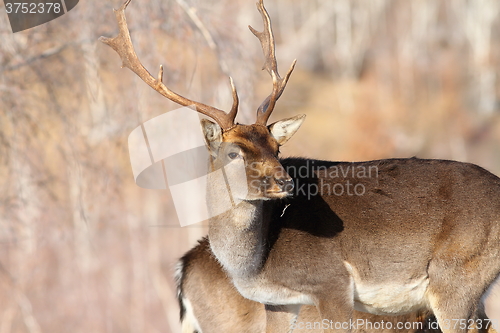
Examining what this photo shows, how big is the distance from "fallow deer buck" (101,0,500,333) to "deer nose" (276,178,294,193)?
0.28m

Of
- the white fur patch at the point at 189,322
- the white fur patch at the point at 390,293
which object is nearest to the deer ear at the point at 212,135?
the white fur patch at the point at 390,293

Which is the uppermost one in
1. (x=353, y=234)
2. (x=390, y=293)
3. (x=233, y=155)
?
(x=233, y=155)

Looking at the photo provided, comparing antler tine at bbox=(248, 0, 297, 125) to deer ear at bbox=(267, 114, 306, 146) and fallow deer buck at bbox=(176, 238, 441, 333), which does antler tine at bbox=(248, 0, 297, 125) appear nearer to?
deer ear at bbox=(267, 114, 306, 146)

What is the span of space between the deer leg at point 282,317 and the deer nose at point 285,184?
1.45 metres

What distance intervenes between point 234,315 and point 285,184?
6.39 feet

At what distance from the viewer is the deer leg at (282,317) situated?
18.3ft

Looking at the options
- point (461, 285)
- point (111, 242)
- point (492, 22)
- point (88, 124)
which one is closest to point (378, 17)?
point (492, 22)

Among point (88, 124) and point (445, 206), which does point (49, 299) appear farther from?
point (445, 206)

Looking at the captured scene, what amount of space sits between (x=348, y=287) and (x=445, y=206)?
3.64 feet

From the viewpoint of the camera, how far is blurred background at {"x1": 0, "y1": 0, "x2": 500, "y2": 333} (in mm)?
6539

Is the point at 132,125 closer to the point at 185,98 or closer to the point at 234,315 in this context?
the point at 185,98

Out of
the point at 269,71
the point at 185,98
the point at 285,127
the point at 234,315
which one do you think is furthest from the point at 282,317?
the point at 269,71

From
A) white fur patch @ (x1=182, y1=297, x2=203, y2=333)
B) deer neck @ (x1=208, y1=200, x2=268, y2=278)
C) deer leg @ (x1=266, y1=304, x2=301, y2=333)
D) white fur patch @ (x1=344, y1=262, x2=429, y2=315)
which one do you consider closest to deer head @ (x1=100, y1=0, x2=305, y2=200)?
deer neck @ (x1=208, y1=200, x2=268, y2=278)

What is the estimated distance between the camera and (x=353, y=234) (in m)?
5.21
